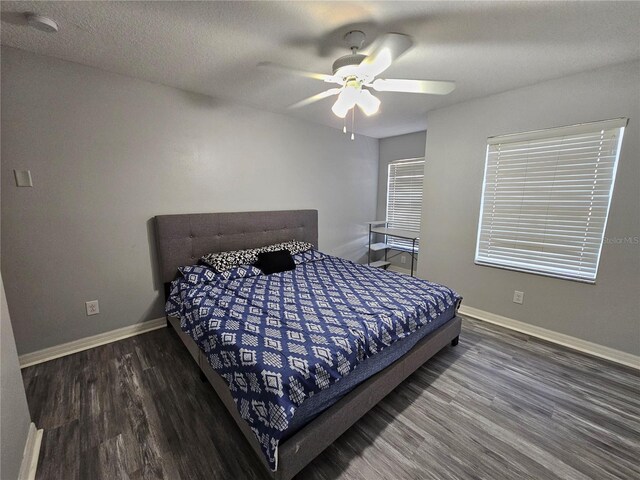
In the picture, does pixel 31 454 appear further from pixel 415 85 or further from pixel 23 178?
pixel 415 85

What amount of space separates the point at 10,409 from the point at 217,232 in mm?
1951

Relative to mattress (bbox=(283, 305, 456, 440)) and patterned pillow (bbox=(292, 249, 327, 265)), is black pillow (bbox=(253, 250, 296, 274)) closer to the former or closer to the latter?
patterned pillow (bbox=(292, 249, 327, 265))

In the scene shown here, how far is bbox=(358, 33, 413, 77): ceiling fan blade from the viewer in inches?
55.5

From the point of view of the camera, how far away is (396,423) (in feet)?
5.43

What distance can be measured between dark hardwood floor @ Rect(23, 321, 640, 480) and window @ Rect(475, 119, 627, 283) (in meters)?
0.97

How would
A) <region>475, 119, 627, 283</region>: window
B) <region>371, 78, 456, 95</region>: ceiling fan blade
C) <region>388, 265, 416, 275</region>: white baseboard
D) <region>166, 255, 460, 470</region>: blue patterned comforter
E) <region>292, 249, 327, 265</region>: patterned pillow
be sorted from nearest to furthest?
<region>166, 255, 460, 470</region>: blue patterned comforter < <region>371, 78, 456, 95</region>: ceiling fan blade < <region>475, 119, 627, 283</region>: window < <region>292, 249, 327, 265</region>: patterned pillow < <region>388, 265, 416, 275</region>: white baseboard

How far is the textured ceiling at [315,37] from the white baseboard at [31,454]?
240 centimetres

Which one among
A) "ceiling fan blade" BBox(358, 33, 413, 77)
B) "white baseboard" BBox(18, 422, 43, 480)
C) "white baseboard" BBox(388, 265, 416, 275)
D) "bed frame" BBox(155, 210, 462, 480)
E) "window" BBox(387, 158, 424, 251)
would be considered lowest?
"white baseboard" BBox(18, 422, 43, 480)

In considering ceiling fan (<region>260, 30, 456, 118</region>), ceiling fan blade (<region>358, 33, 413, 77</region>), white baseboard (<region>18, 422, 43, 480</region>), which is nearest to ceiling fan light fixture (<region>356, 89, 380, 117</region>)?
ceiling fan (<region>260, 30, 456, 118</region>)

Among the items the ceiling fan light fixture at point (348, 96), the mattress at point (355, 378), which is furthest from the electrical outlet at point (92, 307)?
the ceiling fan light fixture at point (348, 96)

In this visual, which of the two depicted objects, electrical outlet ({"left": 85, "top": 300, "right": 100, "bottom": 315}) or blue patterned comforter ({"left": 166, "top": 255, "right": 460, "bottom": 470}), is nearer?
blue patterned comforter ({"left": 166, "top": 255, "right": 460, "bottom": 470})

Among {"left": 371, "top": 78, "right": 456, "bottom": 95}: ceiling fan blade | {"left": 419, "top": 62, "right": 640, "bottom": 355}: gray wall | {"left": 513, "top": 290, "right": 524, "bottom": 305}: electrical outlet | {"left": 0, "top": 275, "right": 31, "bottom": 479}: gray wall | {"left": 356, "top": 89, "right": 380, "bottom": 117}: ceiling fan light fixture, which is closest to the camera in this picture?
{"left": 0, "top": 275, "right": 31, "bottom": 479}: gray wall

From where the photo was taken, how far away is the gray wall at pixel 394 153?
4.19 m

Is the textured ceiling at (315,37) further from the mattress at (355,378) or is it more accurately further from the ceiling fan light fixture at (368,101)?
the mattress at (355,378)
